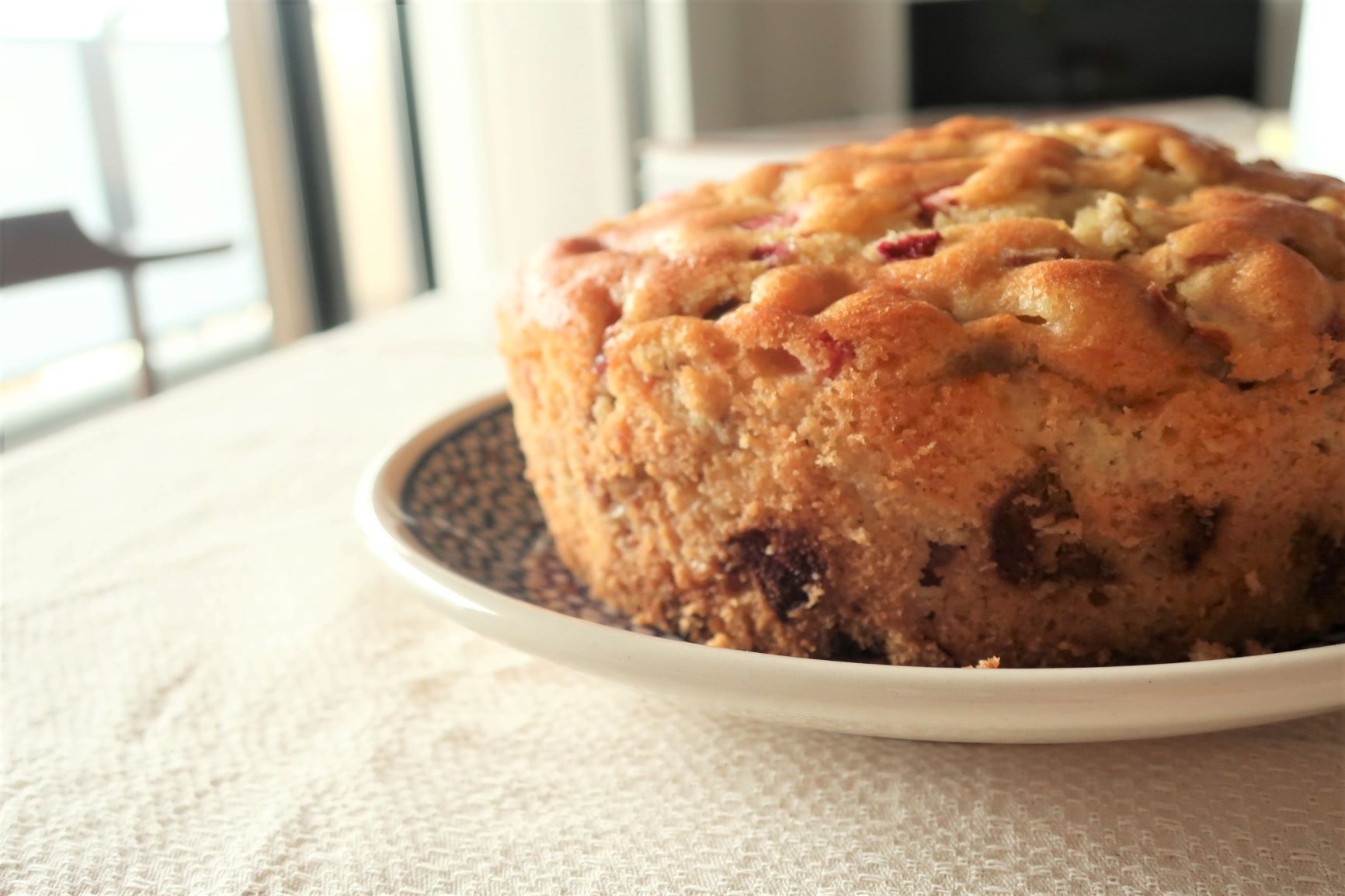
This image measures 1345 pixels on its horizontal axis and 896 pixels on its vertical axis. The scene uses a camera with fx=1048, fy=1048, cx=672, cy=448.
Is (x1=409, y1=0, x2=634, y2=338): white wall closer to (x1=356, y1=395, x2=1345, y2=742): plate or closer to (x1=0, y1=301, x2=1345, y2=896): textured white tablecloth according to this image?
(x1=0, y1=301, x2=1345, y2=896): textured white tablecloth

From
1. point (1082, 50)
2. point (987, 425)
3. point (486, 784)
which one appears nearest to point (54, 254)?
point (486, 784)

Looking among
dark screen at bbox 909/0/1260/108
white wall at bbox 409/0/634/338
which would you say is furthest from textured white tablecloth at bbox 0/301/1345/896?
dark screen at bbox 909/0/1260/108

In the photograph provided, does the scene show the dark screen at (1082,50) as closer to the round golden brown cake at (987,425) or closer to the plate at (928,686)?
the round golden brown cake at (987,425)

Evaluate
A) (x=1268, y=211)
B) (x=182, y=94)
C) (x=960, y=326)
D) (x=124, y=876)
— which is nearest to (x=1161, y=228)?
(x=1268, y=211)

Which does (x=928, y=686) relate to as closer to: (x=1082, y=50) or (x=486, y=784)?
(x=486, y=784)

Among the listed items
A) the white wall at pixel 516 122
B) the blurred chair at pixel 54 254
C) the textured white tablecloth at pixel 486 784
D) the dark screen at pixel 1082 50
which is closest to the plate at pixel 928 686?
the textured white tablecloth at pixel 486 784

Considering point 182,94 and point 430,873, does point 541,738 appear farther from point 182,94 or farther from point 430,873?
point 182,94
